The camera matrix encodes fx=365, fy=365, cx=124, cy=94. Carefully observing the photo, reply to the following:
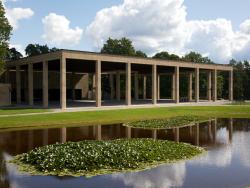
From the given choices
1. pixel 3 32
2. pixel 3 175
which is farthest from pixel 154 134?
pixel 3 32

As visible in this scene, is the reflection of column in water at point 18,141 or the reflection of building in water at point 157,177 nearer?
the reflection of building in water at point 157,177

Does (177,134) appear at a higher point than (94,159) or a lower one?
lower

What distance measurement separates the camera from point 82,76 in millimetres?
93500

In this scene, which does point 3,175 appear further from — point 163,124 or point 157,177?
point 163,124

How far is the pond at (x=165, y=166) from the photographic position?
50.8 feet

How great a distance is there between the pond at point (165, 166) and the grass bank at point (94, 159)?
0.74 m

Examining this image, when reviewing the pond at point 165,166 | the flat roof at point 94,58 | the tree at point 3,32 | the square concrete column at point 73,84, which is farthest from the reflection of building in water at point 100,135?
the square concrete column at point 73,84

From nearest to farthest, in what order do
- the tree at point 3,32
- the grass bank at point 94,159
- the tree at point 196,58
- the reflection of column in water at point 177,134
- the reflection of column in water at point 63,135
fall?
1. the grass bank at point 94,159
2. the reflection of column in water at point 63,135
3. the reflection of column in water at point 177,134
4. the tree at point 3,32
5. the tree at point 196,58

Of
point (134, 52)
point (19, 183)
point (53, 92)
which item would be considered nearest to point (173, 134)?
point (19, 183)

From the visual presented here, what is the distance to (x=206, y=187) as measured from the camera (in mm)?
14812

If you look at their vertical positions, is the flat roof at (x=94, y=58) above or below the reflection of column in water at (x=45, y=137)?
above

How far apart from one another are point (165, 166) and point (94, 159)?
142 inches

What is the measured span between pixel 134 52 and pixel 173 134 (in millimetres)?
96286

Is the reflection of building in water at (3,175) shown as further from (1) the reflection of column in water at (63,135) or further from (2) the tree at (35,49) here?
(2) the tree at (35,49)
